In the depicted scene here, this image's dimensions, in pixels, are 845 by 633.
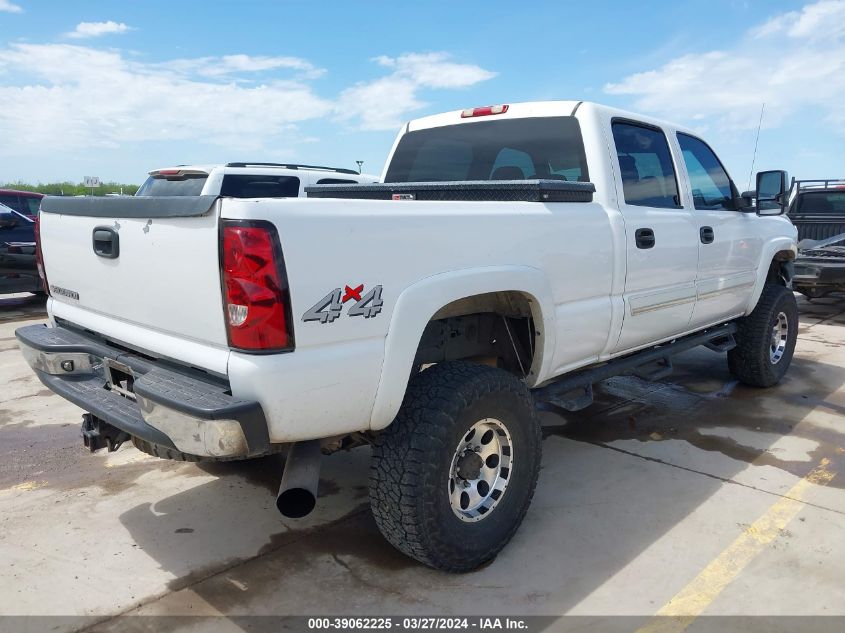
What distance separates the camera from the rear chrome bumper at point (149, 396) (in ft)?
6.81

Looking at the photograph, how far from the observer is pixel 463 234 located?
2607 millimetres

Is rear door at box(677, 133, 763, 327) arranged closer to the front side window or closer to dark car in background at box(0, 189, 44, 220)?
the front side window

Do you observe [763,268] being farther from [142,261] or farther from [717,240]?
[142,261]

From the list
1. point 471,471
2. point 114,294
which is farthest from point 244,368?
point 471,471

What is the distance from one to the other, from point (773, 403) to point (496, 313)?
3110 mm

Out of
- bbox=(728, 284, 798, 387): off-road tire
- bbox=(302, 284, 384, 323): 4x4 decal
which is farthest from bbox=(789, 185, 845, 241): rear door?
bbox=(302, 284, 384, 323): 4x4 decal

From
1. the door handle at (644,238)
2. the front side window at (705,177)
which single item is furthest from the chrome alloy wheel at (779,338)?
the door handle at (644,238)

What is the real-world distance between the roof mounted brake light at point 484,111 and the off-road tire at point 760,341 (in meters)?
2.79

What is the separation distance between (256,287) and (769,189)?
14.0ft

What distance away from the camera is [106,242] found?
266cm

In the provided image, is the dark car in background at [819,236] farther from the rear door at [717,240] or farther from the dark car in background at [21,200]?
the dark car in background at [21,200]

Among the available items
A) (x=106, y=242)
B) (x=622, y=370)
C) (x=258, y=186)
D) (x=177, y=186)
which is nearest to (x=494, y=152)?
(x=622, y=370)

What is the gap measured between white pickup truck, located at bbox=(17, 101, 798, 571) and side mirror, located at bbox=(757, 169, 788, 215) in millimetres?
835

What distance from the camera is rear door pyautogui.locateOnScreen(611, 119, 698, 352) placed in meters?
3.56
